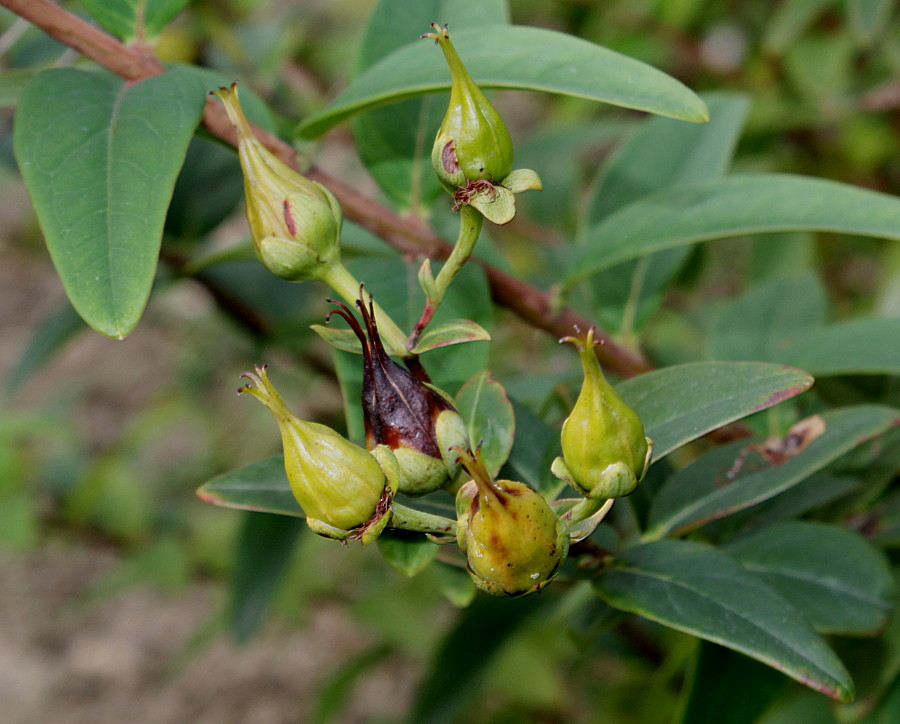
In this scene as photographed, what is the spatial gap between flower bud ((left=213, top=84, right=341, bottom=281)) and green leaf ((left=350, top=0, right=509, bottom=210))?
310 millimetres

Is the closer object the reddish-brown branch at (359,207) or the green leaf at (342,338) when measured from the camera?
the green leaf at (342,338)

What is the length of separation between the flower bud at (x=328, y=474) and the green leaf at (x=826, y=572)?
42 centimetres

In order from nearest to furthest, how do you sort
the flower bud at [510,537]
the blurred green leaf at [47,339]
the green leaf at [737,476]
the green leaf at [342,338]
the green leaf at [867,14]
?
the flower bud at [510,537] → the green leaf at [342,338] → the green leaf at [737,476] → the blurred green leaf at [47,339] → the green leaf at [867,14]

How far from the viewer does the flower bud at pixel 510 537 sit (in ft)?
1.45

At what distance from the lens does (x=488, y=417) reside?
59cm

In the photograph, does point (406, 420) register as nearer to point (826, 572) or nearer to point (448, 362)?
point (448, 362)

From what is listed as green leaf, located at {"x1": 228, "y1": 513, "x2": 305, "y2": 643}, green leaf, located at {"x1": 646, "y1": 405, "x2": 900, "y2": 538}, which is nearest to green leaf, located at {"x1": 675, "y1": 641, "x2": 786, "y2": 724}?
green leaf, located at {"x1": 646, "y1": 405, "x2": 900, "y2": 538}

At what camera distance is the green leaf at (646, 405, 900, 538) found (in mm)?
674

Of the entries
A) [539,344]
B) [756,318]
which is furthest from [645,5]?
[756,318]

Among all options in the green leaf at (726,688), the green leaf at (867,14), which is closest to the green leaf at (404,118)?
the green leaf at (726,688)

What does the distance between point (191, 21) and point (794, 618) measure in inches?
63.9

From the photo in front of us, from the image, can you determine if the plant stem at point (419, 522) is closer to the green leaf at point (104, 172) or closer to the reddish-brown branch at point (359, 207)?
the green leaf at point (104, 172)

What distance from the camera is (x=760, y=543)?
77 centimetres

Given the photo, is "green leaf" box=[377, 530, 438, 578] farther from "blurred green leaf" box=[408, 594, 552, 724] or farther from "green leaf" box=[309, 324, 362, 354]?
"blurred green leaf" box=[408, 594, 552, 724]
